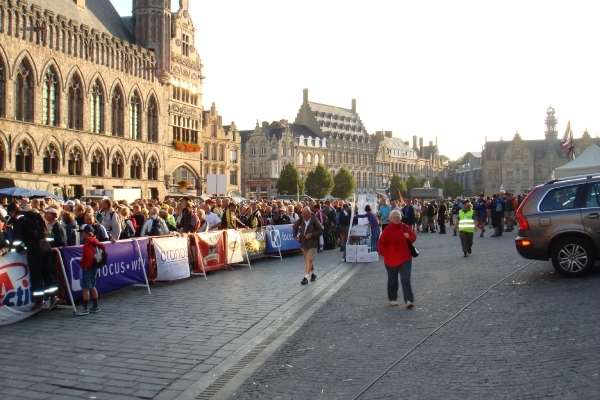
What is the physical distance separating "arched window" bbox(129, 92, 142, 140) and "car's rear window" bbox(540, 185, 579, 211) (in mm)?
40930

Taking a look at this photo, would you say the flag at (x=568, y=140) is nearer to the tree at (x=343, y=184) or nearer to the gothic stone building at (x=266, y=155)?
the tree at (x=343, y=184)

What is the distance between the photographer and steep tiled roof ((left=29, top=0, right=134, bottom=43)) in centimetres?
4297

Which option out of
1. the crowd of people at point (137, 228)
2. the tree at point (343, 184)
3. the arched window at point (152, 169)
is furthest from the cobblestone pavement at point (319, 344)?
the tree at point (343, 184)

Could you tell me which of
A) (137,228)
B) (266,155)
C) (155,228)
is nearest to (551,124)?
(266,155)

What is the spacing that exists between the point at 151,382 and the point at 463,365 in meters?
3.30

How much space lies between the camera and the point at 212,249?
51.9 ft

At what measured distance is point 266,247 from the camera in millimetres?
19641

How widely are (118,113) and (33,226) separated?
3941cm

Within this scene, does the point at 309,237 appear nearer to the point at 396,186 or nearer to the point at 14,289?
the point at 14,289

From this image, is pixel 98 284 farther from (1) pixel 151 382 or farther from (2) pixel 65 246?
(1) pixel 151 382

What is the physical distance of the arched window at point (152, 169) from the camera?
51.2m

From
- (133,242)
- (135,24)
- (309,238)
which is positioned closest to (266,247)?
(309,238)

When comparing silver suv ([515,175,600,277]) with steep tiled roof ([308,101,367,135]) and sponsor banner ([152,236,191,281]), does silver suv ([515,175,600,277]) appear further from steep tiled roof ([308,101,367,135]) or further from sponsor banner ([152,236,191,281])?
steep tiled roof ([308,101,367,135])

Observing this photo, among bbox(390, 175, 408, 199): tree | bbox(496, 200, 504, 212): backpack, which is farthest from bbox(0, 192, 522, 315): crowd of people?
bbox(390, 175, 408, 199): tree
